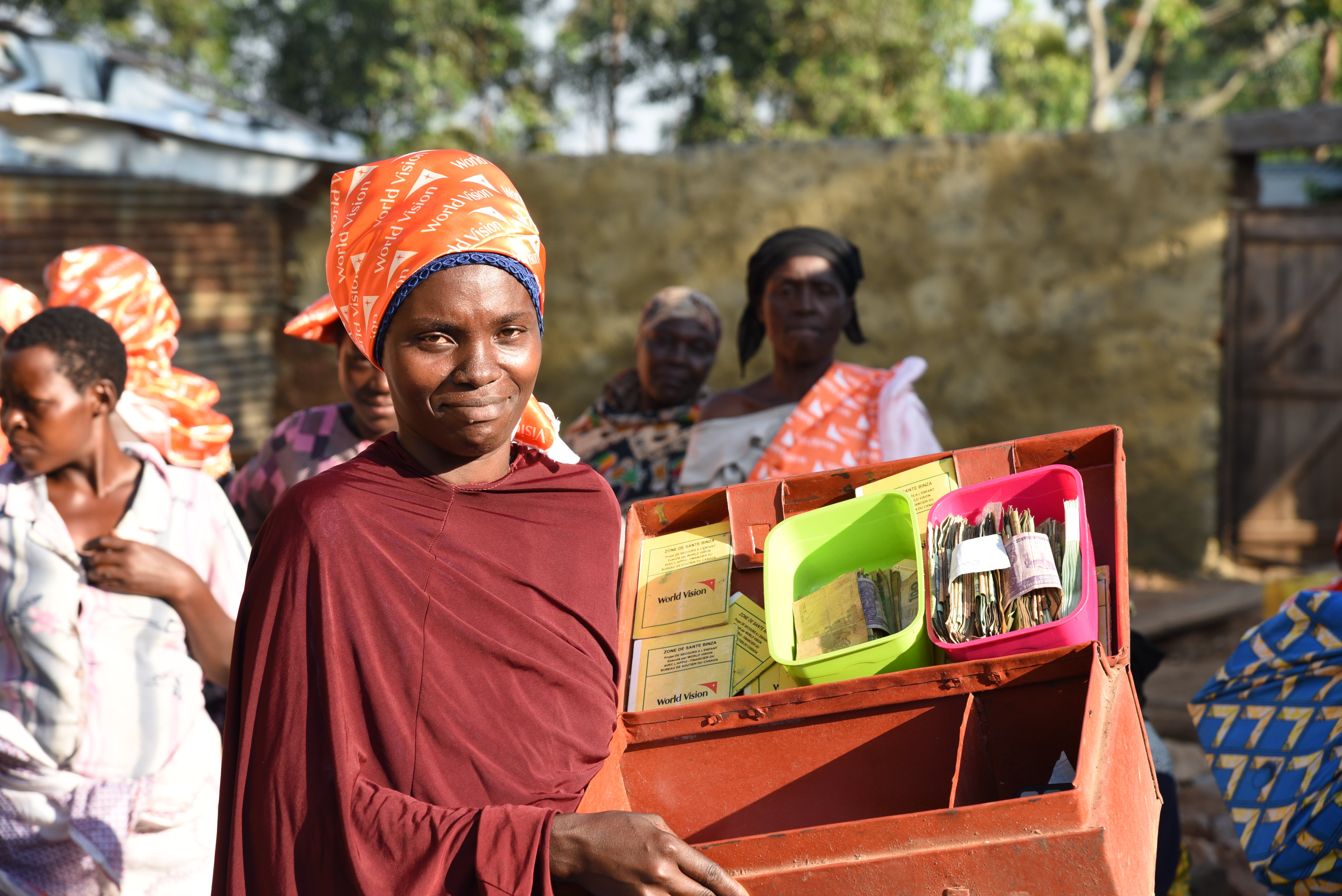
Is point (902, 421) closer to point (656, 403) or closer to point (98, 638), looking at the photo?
point (656, 403)

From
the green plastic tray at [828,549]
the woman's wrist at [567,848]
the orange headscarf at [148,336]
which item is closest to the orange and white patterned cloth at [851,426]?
the green plastic tray at [828,549]

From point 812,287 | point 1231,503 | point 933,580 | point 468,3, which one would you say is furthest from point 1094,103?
point 933,580

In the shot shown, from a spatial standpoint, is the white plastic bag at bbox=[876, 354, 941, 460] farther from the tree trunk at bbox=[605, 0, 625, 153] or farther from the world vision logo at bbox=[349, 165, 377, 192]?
the tree trunk at bbox=[605, 0, 625, 153]

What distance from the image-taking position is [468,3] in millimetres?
13922

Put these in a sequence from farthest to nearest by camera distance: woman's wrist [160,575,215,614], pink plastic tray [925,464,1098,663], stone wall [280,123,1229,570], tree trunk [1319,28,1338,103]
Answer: tree trunk [1319,28,1338,103] → stone wall [280,123,1229,570] → woman's wrist [160,575,215,614] → pink plastic tray [925,464,1098,663]

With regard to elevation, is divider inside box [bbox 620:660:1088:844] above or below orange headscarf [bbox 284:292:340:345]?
below

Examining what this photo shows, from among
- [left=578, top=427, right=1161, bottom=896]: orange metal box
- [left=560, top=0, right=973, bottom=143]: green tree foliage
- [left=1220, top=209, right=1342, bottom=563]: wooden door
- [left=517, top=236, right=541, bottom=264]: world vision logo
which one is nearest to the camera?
[left=578, top=427, right=1161, bottom=896]: orange metal box

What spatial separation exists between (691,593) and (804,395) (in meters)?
1.93

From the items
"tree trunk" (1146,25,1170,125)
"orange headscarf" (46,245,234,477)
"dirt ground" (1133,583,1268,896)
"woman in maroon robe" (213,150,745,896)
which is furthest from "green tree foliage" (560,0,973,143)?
"woman in maroon robe" (213,150,745,896)

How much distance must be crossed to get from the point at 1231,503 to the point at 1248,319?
1.19 metres

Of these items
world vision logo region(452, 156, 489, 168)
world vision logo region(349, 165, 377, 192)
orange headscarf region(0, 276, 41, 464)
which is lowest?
orange headscarf region(0, 276, 41, 464)

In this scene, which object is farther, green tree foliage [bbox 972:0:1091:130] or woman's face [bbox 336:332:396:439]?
green tree foliage [bbox 972:0:1091:130]

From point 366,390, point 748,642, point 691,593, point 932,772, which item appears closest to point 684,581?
point 691,593

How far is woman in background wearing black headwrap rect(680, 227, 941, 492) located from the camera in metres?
3.37
